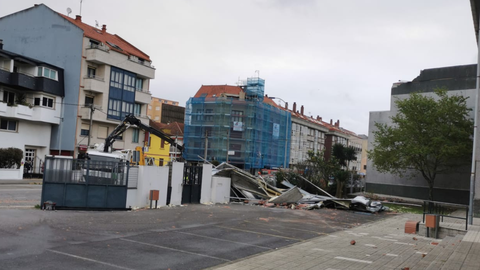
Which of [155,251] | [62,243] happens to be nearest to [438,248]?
[155,251]

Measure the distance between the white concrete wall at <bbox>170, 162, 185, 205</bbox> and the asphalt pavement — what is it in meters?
1.72

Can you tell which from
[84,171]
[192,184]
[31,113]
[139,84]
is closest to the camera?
[84,171]

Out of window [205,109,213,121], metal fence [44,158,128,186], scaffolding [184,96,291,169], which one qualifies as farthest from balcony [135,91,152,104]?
metal fence [44,158,128,186]

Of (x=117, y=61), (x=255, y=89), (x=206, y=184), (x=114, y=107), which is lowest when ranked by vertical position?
(x=206, y=184)

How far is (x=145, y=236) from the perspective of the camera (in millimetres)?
12281

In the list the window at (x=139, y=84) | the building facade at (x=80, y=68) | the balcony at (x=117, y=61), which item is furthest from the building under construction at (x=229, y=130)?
the building facade at (x=80, y=68)

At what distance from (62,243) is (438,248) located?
32.6 feet

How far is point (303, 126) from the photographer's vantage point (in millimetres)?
96000

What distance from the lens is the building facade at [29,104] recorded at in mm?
40125

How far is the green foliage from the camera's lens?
36.3 m

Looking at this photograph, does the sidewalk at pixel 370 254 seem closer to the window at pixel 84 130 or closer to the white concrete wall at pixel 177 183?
the white concrete wall at pixel 177 183

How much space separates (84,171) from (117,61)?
34.2 m

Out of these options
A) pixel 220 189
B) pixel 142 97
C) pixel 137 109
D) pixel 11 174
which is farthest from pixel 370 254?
pixel 137 109

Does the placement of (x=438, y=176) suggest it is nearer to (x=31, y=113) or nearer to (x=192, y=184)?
(x=192, y=184)
